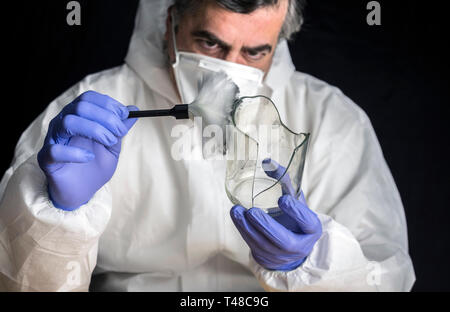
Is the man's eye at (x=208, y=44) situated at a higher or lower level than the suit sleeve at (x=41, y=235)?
higher

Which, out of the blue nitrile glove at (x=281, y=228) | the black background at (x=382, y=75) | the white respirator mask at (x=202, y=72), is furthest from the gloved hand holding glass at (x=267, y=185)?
the black background at (x=382, y=75)

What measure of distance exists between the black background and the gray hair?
36 cm

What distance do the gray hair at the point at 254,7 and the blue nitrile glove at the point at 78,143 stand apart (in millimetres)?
404

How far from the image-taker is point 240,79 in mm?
1396

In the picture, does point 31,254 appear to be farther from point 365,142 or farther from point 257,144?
point 365,142

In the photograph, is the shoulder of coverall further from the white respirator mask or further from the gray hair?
the white respirator mask

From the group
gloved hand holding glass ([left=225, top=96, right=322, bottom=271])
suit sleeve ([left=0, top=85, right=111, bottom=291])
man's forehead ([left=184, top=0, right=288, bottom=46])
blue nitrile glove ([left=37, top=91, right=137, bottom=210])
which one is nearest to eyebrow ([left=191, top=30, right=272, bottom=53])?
man's forehead ([left=184, top=0, right=288, bottom=46])

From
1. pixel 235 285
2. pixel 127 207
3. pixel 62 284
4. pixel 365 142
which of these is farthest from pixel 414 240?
pixel 62 284

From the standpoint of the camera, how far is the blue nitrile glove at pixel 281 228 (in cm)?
118

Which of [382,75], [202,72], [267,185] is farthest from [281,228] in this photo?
[382,75]

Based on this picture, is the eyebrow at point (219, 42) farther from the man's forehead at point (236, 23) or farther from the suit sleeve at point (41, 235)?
the suit sleeve at point (41, 235)

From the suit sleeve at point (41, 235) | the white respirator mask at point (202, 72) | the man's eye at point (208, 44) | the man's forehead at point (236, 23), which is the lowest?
the suit sleeve at point (41, 235)

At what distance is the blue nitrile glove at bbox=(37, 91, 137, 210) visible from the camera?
1.12m

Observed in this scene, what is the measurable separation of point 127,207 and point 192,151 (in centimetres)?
24
